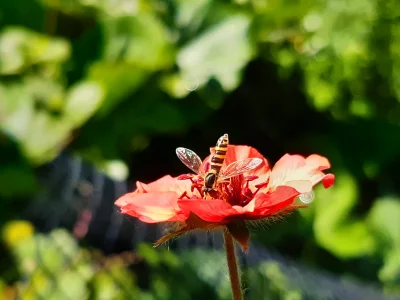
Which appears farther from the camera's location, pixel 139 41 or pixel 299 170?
pixel 139 41

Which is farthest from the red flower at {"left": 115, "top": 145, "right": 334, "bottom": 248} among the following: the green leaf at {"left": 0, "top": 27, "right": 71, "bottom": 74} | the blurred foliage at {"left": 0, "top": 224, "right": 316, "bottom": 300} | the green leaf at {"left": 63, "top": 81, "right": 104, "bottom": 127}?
the green leaf at {"left": 0, "top": 27, "right": 71, "bottom": 74}

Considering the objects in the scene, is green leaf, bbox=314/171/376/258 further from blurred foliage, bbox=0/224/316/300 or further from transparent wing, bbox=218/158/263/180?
transparent wing, bbox=218/158/263/180

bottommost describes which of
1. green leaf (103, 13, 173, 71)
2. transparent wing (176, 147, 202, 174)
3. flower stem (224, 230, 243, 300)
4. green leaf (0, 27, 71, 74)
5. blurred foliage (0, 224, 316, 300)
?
blurred foliage (0, 224, 316, 300)

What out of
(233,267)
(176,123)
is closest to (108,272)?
(176,123)

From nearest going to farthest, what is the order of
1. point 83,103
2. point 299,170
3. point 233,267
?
point 233,267
point 299,170
point 83,103

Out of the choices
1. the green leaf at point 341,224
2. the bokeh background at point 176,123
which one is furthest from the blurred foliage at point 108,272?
the green leaf at point 341,224

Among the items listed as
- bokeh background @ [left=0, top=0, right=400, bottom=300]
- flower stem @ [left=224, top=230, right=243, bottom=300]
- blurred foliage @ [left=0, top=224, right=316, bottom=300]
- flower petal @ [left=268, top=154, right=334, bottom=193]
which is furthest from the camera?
bokeh background @ [left=0, top=0, right=400, bottom=300]

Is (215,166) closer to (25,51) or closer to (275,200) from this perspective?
(275,200)
